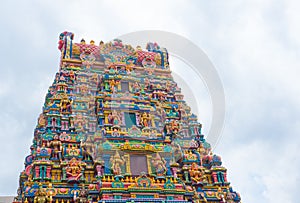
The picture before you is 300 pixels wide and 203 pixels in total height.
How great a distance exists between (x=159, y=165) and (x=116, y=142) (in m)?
2.72

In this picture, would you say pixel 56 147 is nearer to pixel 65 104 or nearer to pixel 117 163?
Answer: pixel 117 163

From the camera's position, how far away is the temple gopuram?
16.5 meters

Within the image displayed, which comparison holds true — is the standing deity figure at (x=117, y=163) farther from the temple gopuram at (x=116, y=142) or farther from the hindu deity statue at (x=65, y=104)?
the hindu deity statue at (x=65, y=104)

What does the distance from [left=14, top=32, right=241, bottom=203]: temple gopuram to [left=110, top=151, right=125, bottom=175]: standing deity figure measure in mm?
52

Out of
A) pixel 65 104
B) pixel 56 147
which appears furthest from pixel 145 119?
pixel 56 147

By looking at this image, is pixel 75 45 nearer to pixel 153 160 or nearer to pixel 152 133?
pixel 152 133

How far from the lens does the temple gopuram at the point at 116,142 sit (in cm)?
1645

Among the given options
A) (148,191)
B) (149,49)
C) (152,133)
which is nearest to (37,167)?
(148,191)

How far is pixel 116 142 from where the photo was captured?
19.0 meters

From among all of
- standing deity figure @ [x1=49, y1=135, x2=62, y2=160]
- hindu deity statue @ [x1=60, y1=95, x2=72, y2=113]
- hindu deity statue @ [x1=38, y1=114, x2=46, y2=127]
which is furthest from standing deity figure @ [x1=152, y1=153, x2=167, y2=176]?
hindu deity statue @ [x1=38, y1=114, x2=46, y2=127]

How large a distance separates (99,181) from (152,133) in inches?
192

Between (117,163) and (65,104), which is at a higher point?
(65,104)

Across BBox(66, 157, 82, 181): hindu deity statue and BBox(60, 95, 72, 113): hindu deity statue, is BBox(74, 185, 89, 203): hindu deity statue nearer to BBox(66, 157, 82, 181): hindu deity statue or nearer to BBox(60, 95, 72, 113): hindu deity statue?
BBox(66, 157, 82, 181): hindu deity statue

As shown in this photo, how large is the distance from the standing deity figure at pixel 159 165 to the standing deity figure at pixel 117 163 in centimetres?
173
